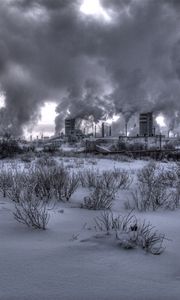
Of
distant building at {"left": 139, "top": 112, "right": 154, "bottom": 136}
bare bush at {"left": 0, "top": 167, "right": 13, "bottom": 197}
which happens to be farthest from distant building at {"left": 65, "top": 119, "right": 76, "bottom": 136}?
bare bush at {"left": 0, "top": 167, "right": 13, "bottom": 197}

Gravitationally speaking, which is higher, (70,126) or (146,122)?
(146,122)

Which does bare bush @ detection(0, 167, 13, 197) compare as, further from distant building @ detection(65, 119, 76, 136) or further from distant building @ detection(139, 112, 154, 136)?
distant building @ detection(65, 119, 76, 136)

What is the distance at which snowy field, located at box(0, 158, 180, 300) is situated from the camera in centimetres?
184

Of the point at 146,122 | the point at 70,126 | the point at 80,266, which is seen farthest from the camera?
the point at 70,126

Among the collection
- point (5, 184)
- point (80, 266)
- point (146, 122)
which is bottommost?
point (80, 266)

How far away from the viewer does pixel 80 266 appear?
2254 mm

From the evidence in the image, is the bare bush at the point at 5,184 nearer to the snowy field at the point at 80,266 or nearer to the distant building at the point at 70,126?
the snowy field at the point at 80,266

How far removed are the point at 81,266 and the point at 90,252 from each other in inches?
11.9

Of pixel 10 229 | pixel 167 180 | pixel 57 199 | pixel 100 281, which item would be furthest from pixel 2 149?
pixel 100 281

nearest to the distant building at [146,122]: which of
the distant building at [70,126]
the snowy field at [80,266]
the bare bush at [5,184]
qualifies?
the distant building at [70,126]

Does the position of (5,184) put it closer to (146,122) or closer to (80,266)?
(80,266)

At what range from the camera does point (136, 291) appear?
6.12 feet

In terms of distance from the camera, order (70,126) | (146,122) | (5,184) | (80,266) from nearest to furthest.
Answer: (80,266) → (5,184) → (146,122) → (70,126)

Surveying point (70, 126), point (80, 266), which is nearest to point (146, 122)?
point (70, 126)
